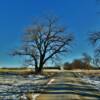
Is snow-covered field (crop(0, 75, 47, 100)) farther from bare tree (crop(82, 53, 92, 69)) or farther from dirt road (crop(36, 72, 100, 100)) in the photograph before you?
bare tree (crop(82, 53, 92, 69))

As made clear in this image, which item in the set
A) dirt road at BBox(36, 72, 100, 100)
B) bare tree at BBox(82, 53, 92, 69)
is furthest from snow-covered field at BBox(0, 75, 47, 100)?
bare tree at BBox(82, 53, 92, 69)

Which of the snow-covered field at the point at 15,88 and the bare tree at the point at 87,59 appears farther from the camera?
the bare tree at the point at 87,59

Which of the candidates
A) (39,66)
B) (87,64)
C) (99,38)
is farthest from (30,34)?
(87,64)

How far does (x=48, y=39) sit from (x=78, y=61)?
268 feet

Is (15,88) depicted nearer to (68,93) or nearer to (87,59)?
(68,93)

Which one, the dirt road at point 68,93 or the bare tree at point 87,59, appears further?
the bare tree at point 87,59

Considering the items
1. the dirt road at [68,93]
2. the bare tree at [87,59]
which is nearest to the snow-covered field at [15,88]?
the dirt road at [68,93]

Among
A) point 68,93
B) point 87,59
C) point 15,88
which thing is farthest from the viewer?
point 87,59

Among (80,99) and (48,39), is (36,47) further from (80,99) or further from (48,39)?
(80,99)

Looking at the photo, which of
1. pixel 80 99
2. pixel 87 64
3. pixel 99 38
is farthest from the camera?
pixel 87 64

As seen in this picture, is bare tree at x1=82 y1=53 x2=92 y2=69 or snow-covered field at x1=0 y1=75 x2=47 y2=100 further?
bare tree at x1=82 y1=53 x2=92 y2=69

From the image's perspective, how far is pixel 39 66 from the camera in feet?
206

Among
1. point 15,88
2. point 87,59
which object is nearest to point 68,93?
point 15,88

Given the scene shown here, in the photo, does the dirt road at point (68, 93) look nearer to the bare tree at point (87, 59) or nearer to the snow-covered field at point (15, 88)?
the snow-covered field at point (15, 88)
